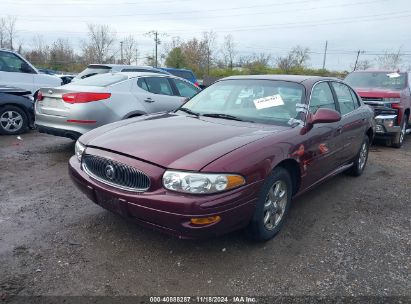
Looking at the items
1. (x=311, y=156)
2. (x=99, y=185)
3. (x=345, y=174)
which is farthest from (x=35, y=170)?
(x=345, y=174)

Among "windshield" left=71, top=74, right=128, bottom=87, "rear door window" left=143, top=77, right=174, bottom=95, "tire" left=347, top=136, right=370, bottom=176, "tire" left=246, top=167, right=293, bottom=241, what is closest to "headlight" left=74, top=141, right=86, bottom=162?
"tire" left=246, top=167, right=293, bottom=241

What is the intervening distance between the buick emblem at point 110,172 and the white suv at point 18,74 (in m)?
6.93

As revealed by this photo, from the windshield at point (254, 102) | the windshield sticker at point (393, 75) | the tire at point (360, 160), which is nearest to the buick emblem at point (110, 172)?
the windshield at point (254, 102)

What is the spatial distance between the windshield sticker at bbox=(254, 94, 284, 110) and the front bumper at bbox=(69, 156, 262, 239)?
127cm

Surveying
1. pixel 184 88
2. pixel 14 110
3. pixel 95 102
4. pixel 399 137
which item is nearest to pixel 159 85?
pixel 184 88

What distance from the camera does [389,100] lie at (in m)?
7.86

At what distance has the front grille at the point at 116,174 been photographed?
277cm

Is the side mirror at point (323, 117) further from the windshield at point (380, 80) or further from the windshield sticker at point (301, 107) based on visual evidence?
the windshield at point (380, 80)

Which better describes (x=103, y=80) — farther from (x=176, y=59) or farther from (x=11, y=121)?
(x=176, y=59)

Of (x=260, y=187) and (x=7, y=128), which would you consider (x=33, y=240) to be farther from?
(x=7, y=128)

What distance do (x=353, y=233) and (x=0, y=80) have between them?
832cm

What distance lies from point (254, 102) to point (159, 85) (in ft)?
11.3

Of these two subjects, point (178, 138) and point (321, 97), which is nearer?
point (178, 138)

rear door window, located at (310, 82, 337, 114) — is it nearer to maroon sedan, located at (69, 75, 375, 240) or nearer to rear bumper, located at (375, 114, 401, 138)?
maroon sedan, located at (69, 75, 375, 240)
